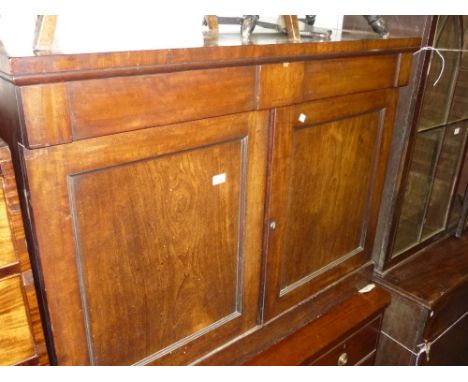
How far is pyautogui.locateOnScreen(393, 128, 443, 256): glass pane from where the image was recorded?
57.6 inches

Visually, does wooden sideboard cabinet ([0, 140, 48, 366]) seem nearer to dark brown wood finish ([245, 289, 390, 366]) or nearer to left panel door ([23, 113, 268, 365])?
left panel door ([23, 113, 268, 365])

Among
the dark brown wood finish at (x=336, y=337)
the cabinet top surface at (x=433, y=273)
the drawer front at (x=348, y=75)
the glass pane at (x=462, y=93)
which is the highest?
the drawer front at (x=348, y=75)

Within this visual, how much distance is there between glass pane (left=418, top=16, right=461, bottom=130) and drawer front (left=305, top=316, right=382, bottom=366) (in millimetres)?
684

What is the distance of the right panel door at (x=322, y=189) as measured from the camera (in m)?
1.02

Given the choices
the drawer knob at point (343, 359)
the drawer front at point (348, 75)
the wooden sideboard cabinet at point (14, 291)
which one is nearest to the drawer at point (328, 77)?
the drawer front at point (348, 75)

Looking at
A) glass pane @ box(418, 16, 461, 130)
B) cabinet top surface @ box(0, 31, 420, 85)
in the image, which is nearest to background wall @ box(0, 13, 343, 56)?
cabinet top surface @ box(0, 31, 420, 85)

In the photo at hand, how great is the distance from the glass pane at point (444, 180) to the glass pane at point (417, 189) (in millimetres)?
49

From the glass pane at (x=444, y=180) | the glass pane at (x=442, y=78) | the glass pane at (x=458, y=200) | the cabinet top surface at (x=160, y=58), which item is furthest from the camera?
the glass pane at (x=458, y=200)

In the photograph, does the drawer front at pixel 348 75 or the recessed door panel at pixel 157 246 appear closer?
the recessed door panel at pixel 157 246

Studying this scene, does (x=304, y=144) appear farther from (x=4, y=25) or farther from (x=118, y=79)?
(x=4, y=25)

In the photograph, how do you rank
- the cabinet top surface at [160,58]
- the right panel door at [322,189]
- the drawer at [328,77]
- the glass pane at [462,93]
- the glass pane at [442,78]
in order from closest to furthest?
the cabinet top surface at [160,58]
the drawer at [328,77]
the right panel door at [322,189]
the glass pane at [442,78]
the glass pane at [462,93]

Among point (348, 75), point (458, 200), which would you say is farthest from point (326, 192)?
point (458, 200)

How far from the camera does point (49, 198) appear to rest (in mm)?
687

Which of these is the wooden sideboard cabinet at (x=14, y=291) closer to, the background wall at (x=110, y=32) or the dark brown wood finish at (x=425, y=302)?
the background wall at (x=110, y=32)
